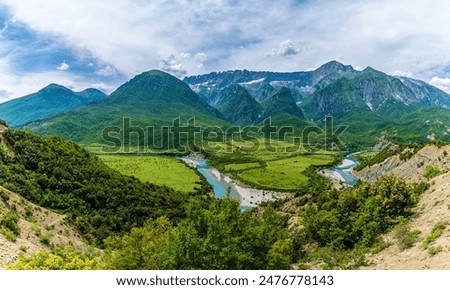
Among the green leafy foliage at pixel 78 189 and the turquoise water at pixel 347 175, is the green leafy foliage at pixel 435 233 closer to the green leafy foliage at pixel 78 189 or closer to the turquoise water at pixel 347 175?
the green leafy foliage at pixel 78 189

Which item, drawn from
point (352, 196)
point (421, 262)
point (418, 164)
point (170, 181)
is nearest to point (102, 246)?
point (352, 196)

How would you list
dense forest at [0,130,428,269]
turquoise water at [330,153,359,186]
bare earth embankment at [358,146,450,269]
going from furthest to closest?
turquoise water at [330,153,359,186] < dense forest at [0,130,428,269] < bare earth embankment at [358,146,450,269]

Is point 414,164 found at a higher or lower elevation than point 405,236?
lower

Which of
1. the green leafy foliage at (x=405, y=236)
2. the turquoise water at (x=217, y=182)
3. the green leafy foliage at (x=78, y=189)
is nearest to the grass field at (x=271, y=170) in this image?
the turquoise water at (x=217, y=182)

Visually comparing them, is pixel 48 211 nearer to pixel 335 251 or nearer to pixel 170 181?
pixel 335 251

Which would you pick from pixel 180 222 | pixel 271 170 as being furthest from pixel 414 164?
pixel 180 222

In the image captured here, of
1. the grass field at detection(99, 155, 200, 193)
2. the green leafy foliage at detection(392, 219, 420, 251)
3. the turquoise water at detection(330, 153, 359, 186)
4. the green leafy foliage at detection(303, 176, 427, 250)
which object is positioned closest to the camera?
the green leafy foliage at detection(392, 219, 420, 251)

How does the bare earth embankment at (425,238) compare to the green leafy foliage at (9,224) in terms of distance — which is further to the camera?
the green leafy foliage at (9,224)

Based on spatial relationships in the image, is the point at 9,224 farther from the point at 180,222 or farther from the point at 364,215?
the point at 364,215

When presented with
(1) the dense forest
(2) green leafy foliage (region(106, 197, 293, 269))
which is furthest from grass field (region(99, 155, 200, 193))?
(2) green leafy foliage (region(106, 197, 293, 269))

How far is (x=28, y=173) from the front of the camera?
6275 centimetres

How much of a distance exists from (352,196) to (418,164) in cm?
8055

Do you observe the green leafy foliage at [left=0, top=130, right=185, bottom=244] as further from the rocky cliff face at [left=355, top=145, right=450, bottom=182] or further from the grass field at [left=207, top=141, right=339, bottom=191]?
the rocky cliff face at [left=355, top=145, right=450, bottom=182]

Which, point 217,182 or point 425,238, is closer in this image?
point 425,238
